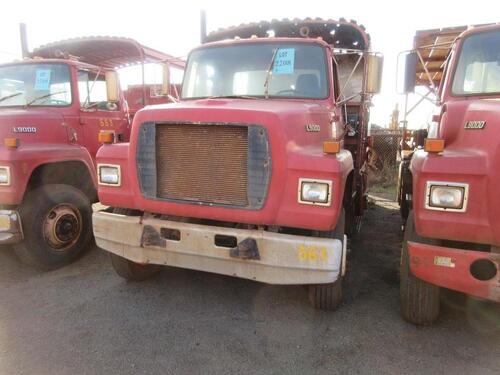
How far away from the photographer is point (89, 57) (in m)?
7.14

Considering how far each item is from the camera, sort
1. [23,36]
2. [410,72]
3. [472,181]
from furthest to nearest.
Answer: [23,36] < [410,72] < [472,181]

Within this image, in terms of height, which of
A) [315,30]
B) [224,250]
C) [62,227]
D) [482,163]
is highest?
[315,30]

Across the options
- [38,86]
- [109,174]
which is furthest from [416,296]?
[38,86]

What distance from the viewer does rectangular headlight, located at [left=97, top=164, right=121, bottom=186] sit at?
139 inches

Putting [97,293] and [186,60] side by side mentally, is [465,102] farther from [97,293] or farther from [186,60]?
[97,293]

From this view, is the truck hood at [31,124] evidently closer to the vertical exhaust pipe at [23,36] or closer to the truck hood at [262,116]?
the truck hood at [262,116]

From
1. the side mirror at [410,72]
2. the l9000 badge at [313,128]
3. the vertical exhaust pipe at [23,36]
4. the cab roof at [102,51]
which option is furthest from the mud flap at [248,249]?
the vertical exhaust pipe at [23,36]

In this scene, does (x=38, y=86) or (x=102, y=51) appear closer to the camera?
(x=38, y=86)

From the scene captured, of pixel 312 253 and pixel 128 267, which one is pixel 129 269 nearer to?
pixel 128 267

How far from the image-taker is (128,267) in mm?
4016

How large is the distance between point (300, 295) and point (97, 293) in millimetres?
2073

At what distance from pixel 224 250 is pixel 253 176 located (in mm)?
649

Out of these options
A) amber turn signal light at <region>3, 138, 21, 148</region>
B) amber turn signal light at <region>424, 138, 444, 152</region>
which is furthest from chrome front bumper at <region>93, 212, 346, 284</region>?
amber turn signal light at <region>3, 138, 21, 148</region>

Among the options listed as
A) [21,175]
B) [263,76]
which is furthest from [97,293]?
[263,76]
